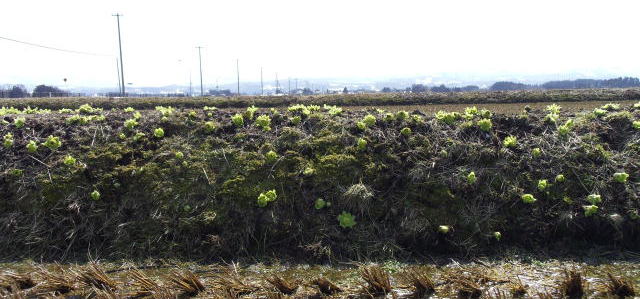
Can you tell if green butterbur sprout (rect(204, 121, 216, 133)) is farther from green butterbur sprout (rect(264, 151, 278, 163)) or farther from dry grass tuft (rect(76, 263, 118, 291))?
dry grass tuft (rect(76, 263, 118, 291))

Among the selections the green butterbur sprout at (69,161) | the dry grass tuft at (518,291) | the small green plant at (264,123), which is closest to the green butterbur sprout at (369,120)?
the small green plant at (264,123)

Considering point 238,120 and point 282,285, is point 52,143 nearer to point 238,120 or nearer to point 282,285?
point 238,120

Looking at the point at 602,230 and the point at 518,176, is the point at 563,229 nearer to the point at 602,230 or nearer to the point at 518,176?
the point at 602,230

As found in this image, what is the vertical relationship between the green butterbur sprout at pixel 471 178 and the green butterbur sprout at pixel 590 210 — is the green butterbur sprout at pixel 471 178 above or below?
above

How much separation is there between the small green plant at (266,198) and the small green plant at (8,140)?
5.35 metres

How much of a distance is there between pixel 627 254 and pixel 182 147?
305 inches

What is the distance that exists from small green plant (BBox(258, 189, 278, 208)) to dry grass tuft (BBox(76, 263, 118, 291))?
7.88ft

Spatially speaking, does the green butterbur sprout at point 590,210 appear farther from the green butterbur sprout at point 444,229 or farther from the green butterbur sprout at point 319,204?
the green butterbur sprout at point 319,204

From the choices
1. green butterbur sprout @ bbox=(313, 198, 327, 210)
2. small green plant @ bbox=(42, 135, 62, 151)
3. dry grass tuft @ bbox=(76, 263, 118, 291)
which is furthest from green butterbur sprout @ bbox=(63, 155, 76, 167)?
green butterbur sprout @ bbox=(313, 198, 327, 210)

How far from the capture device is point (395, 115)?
357 inches

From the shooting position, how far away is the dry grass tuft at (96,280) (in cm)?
581

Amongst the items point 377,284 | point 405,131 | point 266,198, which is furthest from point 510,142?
point 266,198

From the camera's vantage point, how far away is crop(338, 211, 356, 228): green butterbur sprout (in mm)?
7094

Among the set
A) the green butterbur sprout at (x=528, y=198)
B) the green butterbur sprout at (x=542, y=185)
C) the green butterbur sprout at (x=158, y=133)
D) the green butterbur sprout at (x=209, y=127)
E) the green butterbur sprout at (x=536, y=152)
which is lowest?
the green butterbur sprout at (x=528, y=198)
